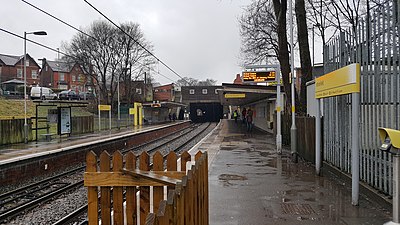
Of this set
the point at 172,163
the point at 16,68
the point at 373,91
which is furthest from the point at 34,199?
the point at 16,68

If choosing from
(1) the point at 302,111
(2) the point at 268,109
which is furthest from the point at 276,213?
(2) the point at 268,109

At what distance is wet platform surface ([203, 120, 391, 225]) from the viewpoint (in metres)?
6.27

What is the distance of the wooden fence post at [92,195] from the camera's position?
14.8 ft

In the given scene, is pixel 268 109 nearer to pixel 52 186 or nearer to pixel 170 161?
pixel 52 186

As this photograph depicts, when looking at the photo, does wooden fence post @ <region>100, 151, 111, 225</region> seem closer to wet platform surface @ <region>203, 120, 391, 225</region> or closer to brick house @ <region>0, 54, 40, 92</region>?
wet platform surface @ <region>203, 120, 391, 225</region>

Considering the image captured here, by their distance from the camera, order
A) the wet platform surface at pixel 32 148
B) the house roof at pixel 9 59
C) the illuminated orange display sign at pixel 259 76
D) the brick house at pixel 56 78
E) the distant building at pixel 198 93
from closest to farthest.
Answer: the wet platform surface at pixel 32 148 < the illuminated orange display sign at pixel 259 76 < the house roof at pixel 9 59 < the brick house at pixel 56 78 < the distant building at pixel 198 93

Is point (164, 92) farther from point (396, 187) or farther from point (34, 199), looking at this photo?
point (396, 187)

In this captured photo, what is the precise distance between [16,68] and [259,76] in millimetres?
71119

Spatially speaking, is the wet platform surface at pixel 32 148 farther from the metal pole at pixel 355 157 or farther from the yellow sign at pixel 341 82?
the metal pole at pixel 355 157

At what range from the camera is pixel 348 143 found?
892cm

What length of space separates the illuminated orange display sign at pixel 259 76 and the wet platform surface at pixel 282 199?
5853mm

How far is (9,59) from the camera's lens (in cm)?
7831

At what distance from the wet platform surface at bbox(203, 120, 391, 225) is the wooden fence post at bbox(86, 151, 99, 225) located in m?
1.99

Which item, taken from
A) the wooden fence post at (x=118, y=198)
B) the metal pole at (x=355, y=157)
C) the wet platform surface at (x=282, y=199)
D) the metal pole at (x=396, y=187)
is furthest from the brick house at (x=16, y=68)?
the metal pole at (x=396, y=187)
